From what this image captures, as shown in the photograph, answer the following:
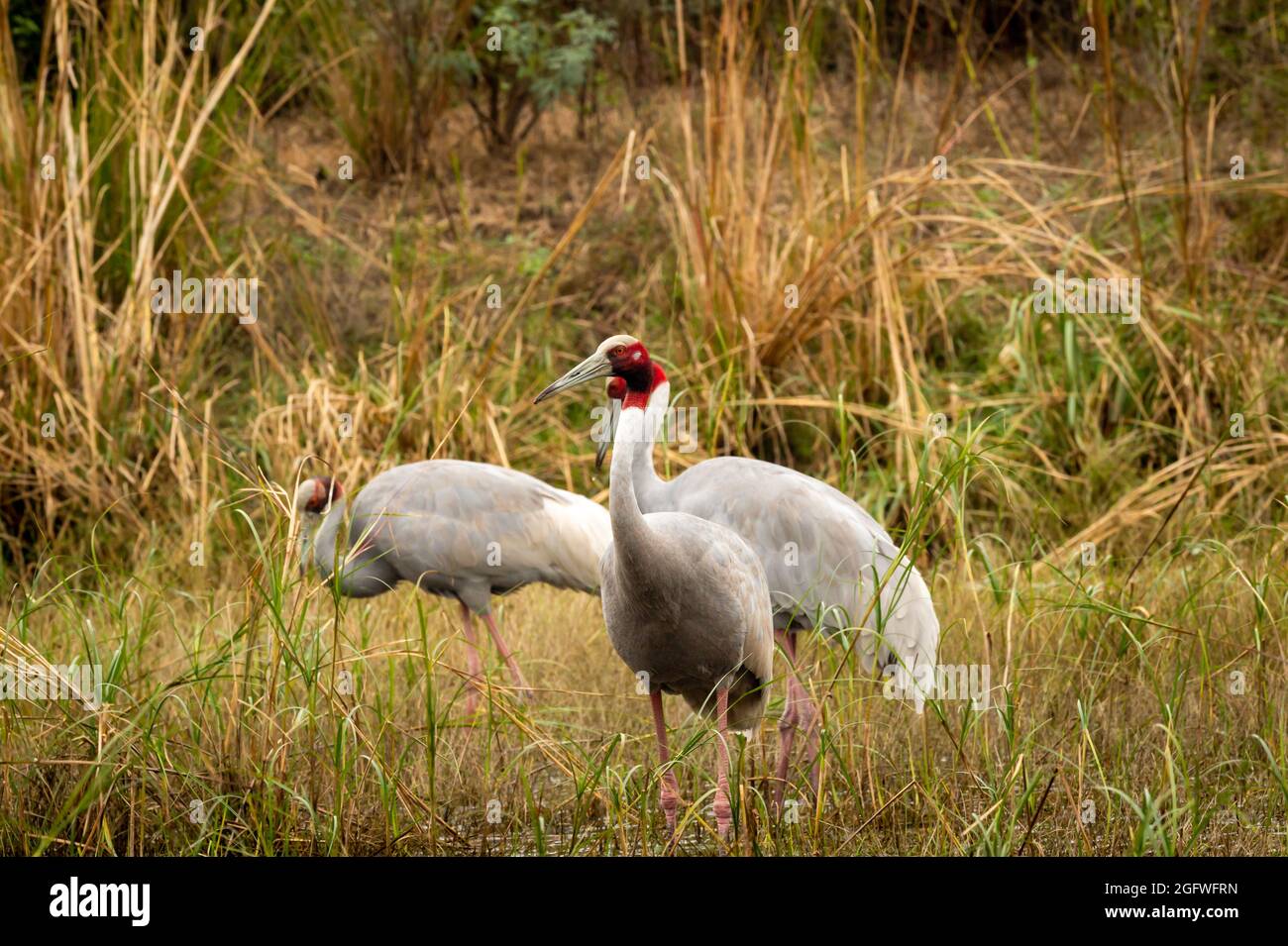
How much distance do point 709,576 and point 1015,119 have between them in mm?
6746

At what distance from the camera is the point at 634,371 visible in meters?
3.97

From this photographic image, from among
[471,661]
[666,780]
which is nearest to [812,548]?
[666,780]

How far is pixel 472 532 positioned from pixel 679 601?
174cm

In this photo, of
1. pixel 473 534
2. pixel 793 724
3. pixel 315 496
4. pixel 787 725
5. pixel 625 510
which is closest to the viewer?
pixel 625 510

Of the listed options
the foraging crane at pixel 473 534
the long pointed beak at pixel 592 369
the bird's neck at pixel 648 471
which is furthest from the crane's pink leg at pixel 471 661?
the long pointed beak at pixel 592 369

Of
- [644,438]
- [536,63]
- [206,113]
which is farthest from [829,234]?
[536,63]

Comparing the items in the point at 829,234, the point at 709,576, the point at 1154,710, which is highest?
the point at 829,234

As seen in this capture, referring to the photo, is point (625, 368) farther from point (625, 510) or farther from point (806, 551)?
point (806, 551)

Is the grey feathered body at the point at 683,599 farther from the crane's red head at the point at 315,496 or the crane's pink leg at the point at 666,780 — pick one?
the crane's red head at the point at 315,496

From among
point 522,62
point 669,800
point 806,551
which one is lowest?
point 669,800

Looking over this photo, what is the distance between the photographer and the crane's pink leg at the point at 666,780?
12.2 ft

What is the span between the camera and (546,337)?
25.6ft

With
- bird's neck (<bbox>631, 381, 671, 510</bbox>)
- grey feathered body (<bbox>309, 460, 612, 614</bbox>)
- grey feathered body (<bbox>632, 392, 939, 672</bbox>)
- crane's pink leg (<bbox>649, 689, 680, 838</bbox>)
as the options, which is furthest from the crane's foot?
grey feathered body (<bbox>309, 460, 612, 614</bbox>)

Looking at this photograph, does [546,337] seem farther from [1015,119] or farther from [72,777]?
[72,777]
